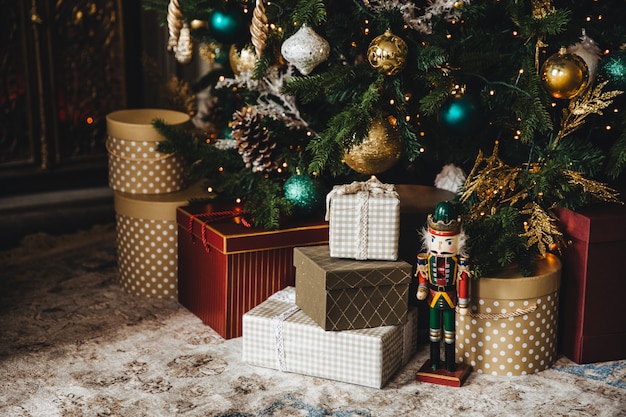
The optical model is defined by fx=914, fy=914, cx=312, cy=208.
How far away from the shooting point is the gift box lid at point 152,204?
10.4 ft

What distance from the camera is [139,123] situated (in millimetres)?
3328

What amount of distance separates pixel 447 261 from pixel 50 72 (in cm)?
248

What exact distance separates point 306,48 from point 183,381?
1037 mm

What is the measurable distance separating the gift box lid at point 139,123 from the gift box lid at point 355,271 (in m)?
0.85

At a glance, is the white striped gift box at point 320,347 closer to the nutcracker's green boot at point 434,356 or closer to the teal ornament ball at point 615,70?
the nutcracker's green boot at point 434,356

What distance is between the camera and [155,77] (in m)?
4.10

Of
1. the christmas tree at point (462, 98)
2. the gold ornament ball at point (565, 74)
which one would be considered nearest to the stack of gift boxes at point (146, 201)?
the christmas tree at point (462, 98)

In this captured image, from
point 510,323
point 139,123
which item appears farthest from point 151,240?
point 510,323

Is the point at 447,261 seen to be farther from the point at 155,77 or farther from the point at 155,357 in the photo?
the point at 155,77

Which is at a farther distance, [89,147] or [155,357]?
[89,147]

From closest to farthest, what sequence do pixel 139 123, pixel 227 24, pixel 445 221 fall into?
pixel 445 221
pixel 227 24
pixel 139 123

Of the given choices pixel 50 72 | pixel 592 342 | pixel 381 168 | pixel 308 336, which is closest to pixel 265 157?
pixel 381 168

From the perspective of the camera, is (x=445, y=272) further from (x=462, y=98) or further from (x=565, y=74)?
(x=565, y=74)

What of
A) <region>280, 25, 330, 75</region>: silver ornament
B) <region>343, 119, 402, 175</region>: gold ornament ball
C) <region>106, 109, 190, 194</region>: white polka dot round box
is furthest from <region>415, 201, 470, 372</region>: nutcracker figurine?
<region>106, 109, 190, 194</region>: white polka dot round box
